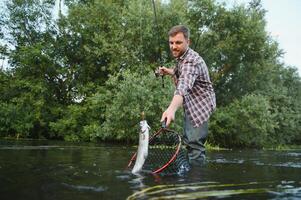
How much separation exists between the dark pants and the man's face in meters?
1.01

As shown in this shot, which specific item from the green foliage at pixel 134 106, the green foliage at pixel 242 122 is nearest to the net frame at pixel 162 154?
the green foliage at pixel 134 106

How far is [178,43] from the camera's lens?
204 inches

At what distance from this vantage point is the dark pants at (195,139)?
5.33 meters

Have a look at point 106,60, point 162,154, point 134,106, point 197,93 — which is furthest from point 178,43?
point 106,60

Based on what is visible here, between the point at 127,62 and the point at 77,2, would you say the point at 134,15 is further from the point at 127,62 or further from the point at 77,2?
the point at 77,2

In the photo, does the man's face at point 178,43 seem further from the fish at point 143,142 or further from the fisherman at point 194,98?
the fish at point 143,142

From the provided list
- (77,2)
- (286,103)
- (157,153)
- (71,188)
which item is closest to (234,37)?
(286,103)

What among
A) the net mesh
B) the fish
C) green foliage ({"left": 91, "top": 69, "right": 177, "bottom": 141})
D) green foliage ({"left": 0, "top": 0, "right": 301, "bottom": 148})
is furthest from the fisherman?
green foliage ({"left": 0, "top": 0, "right": 301, "bottom": 148})

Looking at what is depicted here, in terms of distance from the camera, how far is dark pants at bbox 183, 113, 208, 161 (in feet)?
17.5

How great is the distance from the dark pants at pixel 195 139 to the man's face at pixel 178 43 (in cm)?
101

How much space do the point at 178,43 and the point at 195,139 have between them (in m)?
1.43

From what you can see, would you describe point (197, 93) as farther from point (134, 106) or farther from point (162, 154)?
point (134, 106)

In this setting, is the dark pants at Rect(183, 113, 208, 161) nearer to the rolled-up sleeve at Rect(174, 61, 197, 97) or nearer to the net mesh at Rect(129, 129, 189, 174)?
the net mesh at Rect(129, 129, 189, 174)

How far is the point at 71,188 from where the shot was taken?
3676mm
